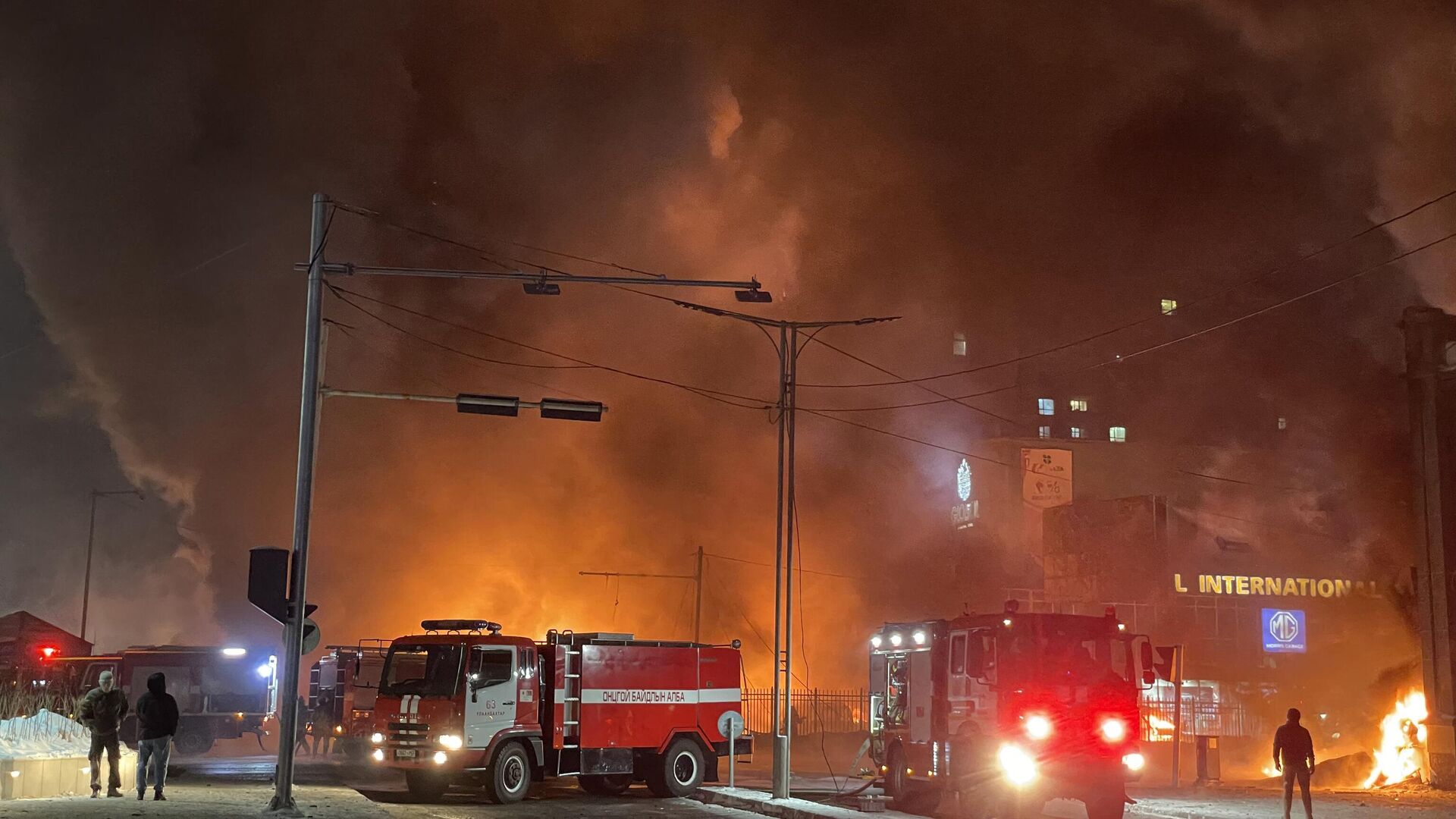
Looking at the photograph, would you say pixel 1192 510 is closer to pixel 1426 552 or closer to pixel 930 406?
pixel 930 406

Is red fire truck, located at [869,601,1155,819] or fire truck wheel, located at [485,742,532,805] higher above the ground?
red fire truck, located at [869,601,1155,819]

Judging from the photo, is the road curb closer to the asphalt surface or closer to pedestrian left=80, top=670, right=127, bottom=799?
the asphalt surface

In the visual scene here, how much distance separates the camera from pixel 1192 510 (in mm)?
62156

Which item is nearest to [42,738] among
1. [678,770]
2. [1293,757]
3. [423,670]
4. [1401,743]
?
[423,670]

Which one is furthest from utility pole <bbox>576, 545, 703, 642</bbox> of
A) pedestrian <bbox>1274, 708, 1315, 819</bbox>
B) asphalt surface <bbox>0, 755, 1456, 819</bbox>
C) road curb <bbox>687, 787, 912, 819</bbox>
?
pedestrian <bbox>1274, 708, 1315, 819</bbox>

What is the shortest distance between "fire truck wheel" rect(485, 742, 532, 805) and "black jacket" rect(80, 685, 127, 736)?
5448 millimetres

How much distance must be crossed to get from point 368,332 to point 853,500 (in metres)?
23.0

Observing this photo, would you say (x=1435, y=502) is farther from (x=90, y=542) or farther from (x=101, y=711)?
(x=90, y=542)

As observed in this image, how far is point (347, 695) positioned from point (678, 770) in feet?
48.4

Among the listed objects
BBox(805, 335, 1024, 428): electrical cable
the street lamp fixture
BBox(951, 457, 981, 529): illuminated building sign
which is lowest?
the street lamp fixture

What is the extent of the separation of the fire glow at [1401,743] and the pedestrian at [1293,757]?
1136cm

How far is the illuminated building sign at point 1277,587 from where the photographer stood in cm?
5556

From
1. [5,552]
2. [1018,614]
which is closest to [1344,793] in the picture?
[1018,614]

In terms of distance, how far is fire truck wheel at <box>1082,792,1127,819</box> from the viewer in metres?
16.3
